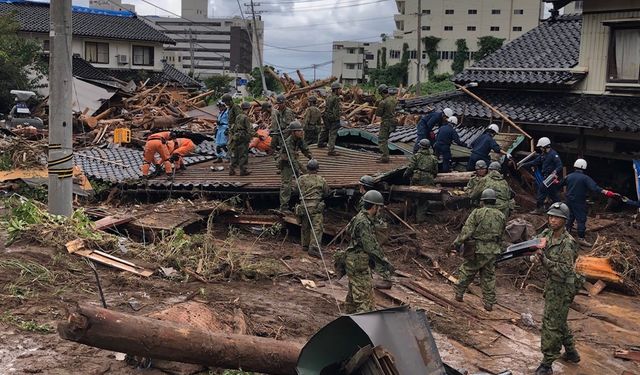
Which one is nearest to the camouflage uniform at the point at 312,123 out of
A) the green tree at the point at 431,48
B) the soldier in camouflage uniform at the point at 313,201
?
the soldier in camouflage uniform at the point at 313,201

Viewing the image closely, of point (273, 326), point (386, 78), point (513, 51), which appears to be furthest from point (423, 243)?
point (386, 78)

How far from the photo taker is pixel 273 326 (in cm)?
723

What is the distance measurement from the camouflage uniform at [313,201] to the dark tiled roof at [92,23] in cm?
3089

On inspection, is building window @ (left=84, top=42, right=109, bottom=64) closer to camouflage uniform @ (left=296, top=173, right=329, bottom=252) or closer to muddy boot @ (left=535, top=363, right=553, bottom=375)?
camouflage uniform @ (left=296, top=173, right=329, bottom=252)

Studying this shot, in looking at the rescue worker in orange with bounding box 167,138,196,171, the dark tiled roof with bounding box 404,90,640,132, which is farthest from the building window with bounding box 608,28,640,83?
the rescue worker in orange with bounding box 167,138,196,171

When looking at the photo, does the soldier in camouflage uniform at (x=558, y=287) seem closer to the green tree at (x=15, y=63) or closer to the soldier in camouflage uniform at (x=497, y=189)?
the soldier in camouflage uniform at (x=497, y=189)

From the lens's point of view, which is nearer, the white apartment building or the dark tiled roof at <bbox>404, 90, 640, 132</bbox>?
the dark tiled roof at <bbox>404, 90, 640, 132</bbox>

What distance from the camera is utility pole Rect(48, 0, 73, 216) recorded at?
30.9 feet

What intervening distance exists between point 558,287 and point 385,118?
6.88m

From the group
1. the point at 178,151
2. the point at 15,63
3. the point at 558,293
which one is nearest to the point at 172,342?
the point at 558,293

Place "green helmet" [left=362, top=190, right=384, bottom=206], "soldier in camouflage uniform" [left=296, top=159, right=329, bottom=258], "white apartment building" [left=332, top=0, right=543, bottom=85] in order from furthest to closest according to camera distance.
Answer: "white apartment building" [left=332, top=0, right=543, bottom=85] < "soldier in camouflage uniform" [left=296, top=159, right=329, bottom=258] < "green helmet" [left=362, top=190, right=384, bottom=206]

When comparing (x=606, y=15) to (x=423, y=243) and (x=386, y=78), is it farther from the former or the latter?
(x=386, y=78)

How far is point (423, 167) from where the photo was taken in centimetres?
1248

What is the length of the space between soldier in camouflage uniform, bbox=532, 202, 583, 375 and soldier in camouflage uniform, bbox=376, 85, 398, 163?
21.2 feet
